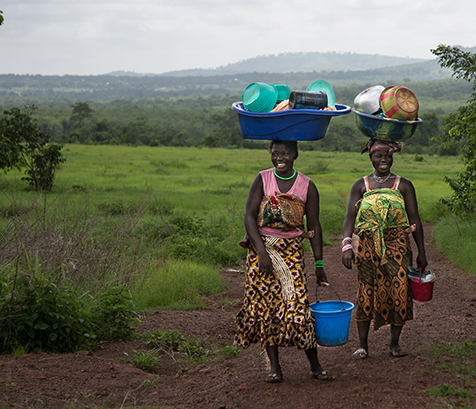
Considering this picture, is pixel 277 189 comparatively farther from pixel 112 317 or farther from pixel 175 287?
pixel 175 287

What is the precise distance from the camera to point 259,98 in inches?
137

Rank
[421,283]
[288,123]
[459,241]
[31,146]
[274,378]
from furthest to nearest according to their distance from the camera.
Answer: [31,146] → [459,241] → [421,283] → [274,378] → [288,123]

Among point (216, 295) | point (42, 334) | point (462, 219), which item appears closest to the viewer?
point (42, 334)

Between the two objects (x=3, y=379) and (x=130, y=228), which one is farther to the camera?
(x=130, y=228)

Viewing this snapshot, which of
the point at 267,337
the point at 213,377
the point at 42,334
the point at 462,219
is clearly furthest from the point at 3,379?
the point at 462,219

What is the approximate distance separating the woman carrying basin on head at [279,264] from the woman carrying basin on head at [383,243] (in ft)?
1.47

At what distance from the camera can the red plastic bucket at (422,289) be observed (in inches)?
151

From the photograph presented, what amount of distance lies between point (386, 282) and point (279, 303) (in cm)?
90

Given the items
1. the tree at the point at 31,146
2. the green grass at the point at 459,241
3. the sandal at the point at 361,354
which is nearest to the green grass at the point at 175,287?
the sandal at the point at 361,354

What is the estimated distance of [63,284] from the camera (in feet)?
16.4

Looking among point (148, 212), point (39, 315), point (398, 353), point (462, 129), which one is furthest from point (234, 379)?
point (148, 212)

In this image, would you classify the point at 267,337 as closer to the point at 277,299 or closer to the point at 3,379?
the point at 277,299

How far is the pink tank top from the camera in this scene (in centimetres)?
360

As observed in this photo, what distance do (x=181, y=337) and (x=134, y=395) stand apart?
141 centimetres
